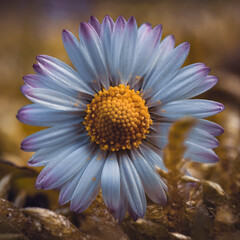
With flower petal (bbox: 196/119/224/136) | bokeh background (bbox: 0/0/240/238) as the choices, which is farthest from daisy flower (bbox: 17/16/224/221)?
bokeh background (bbox: 0/0/240/238)

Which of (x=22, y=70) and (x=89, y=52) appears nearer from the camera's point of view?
(x=89, y=52)

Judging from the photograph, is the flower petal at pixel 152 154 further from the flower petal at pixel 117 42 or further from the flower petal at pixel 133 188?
the flower petal at pixel 117 42

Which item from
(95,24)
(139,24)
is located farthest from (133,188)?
(139,24)

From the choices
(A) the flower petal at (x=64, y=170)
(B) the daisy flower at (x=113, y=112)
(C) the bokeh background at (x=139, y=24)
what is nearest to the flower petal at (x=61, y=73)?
(B) the daisy flower at (x=113, y=112)

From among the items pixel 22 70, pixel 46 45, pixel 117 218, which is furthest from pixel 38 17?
pixel 117 218

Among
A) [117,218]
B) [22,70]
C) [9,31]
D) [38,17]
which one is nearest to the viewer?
[117,218]

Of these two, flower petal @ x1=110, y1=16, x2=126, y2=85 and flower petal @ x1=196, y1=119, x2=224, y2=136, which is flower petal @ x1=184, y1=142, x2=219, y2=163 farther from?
flower petal @ x1=110, y1=16, x2=126, y2=85

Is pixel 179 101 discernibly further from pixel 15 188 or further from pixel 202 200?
pixel 15 188
